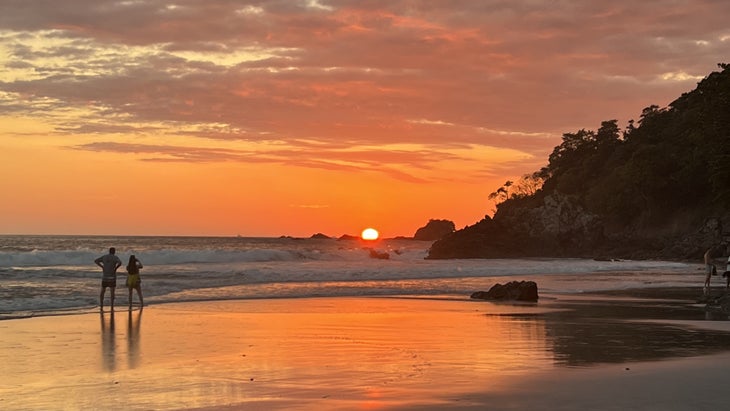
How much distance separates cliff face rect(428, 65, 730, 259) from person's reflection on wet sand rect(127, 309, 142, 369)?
66.5 m

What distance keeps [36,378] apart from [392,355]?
17.4 ft

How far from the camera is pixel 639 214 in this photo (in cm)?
10919

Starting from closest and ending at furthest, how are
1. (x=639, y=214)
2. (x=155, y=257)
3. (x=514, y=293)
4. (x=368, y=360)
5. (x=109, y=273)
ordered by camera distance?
1. (x=368, y=360)
2. (x=109, y=273)
3. (x=514, y=293)
4. (x=155, y=257)
5. (x=639, y=214)

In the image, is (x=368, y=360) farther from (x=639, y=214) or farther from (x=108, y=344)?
(x=639, y=214)

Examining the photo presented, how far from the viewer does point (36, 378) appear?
430 inches

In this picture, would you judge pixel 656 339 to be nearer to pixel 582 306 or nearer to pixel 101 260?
pixel 582 306

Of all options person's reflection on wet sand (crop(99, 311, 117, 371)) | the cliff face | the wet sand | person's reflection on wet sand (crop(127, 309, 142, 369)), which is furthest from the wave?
the wet sand

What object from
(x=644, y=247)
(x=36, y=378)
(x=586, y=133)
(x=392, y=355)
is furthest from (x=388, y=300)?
(x=586, y=133)

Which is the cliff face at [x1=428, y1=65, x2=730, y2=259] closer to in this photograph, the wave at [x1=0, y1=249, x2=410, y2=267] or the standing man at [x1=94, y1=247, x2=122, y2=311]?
the wave at [x1=0, y1=249, x2=410, y2=267]

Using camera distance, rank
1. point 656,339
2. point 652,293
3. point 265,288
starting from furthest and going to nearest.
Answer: point 265,288
point 652,293
point 656,339

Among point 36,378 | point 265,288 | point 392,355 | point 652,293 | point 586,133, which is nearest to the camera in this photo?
point 36,378

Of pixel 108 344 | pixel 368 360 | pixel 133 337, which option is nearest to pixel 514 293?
pixel 133 337

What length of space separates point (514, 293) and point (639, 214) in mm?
89038

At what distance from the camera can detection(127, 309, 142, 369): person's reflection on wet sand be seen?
12.6m
